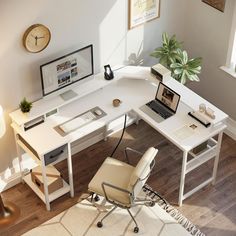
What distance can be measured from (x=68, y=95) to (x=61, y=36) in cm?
58

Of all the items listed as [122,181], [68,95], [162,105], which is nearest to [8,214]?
[122,181]

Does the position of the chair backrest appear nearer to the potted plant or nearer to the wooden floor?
the wooden floor

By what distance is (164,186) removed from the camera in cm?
541

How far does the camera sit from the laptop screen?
5.07 metres

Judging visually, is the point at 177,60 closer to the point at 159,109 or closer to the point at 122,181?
the point at 159,109

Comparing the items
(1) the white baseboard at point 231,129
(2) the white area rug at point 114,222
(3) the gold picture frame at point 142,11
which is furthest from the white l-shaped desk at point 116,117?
(1) the white baseboard at point 231,129

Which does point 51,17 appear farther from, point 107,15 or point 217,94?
point 217,94

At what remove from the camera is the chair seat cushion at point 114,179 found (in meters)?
4.73

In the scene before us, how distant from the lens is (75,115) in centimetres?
518

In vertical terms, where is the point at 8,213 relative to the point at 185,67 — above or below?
below

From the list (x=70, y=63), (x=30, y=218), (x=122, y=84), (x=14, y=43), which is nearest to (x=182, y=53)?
(x=122, y=84)

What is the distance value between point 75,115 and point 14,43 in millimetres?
940

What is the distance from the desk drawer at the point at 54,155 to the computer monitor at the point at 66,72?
1.78ft

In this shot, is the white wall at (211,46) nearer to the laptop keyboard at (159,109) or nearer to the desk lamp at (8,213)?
the laptop keyboard at (159,109)
